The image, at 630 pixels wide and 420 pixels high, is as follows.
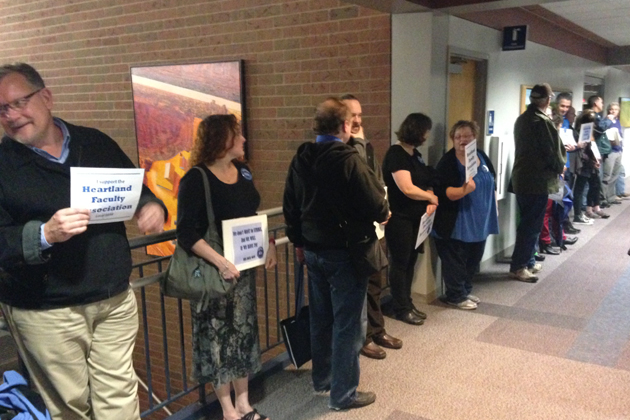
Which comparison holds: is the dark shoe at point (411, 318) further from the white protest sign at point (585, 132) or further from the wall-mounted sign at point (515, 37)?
the white protest sign at point (585, 132)

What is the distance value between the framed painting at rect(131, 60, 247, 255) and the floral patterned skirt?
8.82 feet

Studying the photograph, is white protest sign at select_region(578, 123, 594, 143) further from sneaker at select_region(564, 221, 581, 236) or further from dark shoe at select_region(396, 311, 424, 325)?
dark shoe at select_region(396, 311, 424, 325)

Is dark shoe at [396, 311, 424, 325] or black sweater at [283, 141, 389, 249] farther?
dark shoe at [396, 311, 424, 325]

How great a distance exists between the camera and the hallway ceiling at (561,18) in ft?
11.9

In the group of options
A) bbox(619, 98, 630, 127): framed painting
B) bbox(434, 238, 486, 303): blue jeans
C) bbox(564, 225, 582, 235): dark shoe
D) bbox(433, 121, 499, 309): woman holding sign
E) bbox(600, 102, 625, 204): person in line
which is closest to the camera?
bbox(433, 121, 499, 309): woman holding sign

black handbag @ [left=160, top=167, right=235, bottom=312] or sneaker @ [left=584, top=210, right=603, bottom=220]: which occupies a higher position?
black handbag @ [left=160, top=167, right=235, bottom=312]

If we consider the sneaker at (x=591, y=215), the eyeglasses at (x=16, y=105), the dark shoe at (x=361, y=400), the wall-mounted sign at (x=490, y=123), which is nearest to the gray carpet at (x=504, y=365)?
the dark shoe at (x=361, y=400)

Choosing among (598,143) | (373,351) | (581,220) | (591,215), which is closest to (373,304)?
(373,351)

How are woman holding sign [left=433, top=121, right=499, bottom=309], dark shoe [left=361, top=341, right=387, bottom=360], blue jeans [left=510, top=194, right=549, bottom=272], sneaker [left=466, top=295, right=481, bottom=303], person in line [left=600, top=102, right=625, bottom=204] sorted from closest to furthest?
1. dark shoe [left=361, top=341, right=387, bottom=360]
2. woman holding sign [left=433, top=121, right=499, bottom=309]
3. sneaker [left=466, top=295, right=481, bottom=303]
4. blue jeans [left=510, top=194, right=549, bottom=272]
5. person in line [left=600, top=102, right=625, bottom=204]

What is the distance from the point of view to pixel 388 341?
336 centimetres

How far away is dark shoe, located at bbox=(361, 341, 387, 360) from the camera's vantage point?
3227 mm

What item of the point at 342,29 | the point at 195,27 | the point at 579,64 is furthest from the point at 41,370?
the point at 579,64

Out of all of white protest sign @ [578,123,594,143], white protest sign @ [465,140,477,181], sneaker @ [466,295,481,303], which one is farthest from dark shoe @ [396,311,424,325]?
white protest sign @ [578,123,594,143]

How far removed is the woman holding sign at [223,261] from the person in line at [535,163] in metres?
2.84
